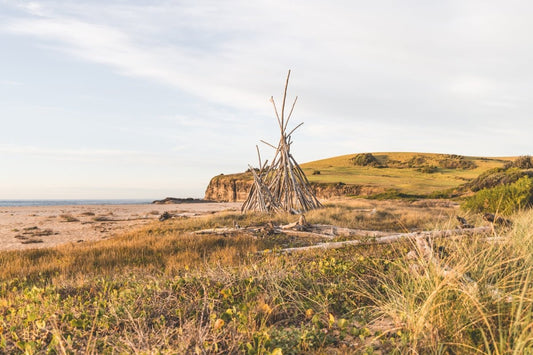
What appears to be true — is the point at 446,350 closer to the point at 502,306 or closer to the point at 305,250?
the point at 502,306

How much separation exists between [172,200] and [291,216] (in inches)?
1358

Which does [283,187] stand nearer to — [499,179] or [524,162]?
[499,179]

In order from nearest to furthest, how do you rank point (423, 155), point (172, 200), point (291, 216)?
point (291, 216)
point (172, 200)
point (423, 155)

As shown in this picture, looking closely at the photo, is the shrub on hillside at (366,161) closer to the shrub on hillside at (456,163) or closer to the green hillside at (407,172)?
the green hillside at (407,172)

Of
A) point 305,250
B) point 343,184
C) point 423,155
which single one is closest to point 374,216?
point 305,250

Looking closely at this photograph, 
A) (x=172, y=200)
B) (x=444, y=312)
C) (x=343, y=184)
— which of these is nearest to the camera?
(x=444, y=312)

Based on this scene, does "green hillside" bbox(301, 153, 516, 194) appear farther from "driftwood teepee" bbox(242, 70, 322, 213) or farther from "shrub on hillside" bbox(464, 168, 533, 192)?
"driftwood teepee" bbox(242, 70, 322, 213)

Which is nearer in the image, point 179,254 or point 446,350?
point 446,350

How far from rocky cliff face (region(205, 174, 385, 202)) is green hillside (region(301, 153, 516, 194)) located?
1793mm

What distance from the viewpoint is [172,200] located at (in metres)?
46.6

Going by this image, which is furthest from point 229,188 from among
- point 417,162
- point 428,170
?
point 417,162

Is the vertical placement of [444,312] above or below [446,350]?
above

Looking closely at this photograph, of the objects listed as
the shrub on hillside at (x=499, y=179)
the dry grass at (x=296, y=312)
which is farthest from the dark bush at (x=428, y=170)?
the dry grass at (x=296, y=312)

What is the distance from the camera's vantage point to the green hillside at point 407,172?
41.8 meters
